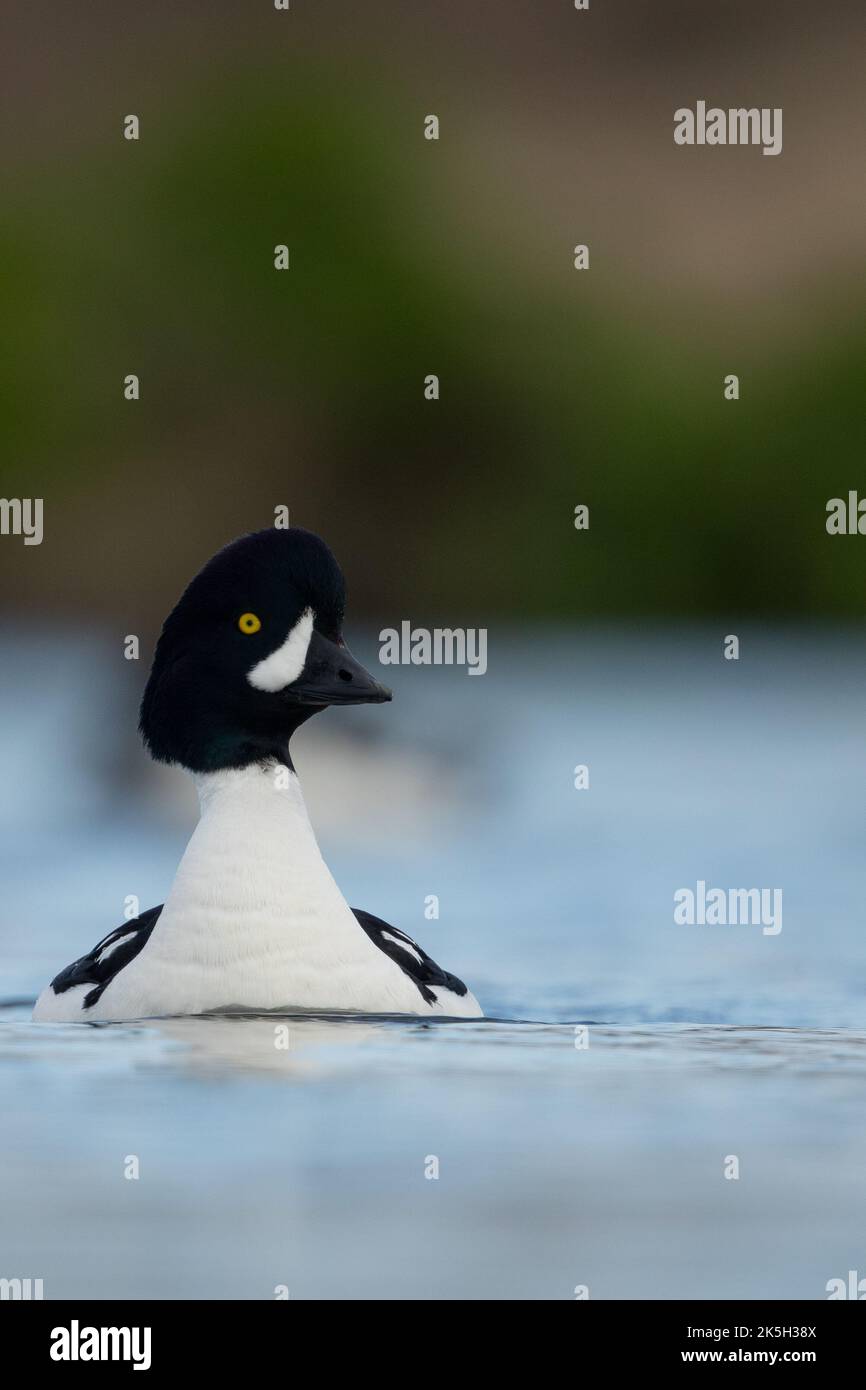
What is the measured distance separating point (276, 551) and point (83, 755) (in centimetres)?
606

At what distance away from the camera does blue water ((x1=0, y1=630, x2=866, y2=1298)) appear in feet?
15.8

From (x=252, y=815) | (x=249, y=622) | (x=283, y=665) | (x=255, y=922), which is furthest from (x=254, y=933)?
(x=249, y=622)

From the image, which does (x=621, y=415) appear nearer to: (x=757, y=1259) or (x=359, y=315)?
(x=359, y=315)

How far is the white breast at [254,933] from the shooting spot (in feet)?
21.2

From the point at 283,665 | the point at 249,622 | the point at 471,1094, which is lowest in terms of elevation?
the point at 471,1094

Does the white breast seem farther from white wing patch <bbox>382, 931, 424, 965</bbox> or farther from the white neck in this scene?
white wing patch <bbox>382, 931, 424, 965</bbox>

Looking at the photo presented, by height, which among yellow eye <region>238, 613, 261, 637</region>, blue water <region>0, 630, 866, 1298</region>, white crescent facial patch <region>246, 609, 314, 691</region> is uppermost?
yellow eye <region>238, 613, 261, 637</region>

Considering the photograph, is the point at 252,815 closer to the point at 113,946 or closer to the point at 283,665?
the point at 283,665

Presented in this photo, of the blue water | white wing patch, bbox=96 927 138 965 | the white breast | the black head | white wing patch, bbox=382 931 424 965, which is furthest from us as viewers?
white wing patch, bbox=382 931 424 965

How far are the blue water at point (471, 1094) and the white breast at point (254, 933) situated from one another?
0.09 metres

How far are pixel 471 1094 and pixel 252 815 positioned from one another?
1106 mm

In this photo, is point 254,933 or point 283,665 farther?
point 283,665

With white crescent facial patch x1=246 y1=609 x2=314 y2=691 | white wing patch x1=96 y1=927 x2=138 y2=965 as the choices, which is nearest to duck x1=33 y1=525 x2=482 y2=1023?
white crescent facial patch x1=246 y1=609 x2=314 y2=691

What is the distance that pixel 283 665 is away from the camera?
6.70 metres
